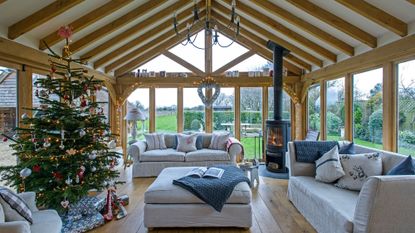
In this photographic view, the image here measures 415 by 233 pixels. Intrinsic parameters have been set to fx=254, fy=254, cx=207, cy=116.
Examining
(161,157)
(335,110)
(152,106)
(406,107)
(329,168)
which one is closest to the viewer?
(329,168)

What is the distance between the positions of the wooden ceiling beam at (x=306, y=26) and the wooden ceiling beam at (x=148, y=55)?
271 cm

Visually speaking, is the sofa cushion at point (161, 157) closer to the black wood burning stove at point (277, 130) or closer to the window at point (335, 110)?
the black wood burning stove at point (277, 130)

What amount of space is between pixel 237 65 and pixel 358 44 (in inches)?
124

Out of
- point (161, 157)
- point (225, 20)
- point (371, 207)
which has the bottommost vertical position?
point (161, 157)

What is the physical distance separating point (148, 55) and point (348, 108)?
487cm

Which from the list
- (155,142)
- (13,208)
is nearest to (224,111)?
(155,142)

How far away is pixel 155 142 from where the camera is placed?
588 cm

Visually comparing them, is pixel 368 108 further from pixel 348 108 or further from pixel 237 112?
pixel 237 112

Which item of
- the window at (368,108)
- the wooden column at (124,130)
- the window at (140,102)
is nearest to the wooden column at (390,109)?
the window at (368,108)

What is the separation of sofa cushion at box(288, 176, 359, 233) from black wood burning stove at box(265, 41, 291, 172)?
1.89 m

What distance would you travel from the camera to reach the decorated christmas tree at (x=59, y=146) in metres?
2.87

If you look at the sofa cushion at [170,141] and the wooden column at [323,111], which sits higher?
the wooden column at [323,111]

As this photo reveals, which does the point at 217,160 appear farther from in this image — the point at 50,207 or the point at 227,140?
the point at 50,207

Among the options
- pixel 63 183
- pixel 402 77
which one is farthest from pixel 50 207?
pixel 402 77
